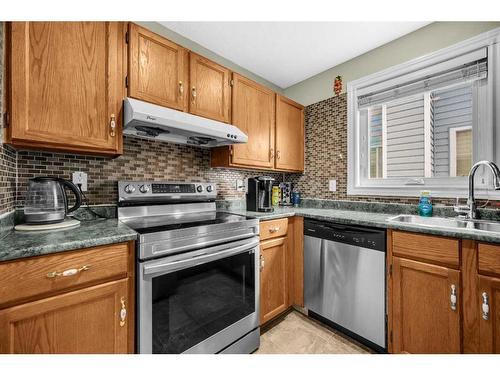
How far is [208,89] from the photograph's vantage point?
1.77 m

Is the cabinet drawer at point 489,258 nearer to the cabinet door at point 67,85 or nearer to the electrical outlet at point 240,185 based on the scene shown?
the electrical outlet at point 240,185

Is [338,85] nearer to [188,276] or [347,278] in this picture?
[347,278]

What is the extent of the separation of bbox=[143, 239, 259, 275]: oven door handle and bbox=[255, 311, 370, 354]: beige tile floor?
769 mm

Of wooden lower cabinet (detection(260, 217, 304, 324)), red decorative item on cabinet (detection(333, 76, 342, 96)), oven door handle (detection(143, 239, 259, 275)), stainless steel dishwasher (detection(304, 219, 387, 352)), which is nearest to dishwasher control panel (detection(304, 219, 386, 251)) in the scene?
stainless steel dishwasher (detection(304, 219, 387, 352))

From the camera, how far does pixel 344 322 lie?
166cm

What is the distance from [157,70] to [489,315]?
2.32 meters

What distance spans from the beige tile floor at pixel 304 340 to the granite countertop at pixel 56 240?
1280 mm

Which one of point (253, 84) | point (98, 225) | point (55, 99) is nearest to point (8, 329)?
point (98, 225)

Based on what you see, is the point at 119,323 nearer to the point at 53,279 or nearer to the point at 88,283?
the point at 88,283

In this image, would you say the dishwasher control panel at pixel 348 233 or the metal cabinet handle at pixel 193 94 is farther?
the metal cabinet handle at pixel 193 94

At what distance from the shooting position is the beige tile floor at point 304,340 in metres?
1.57

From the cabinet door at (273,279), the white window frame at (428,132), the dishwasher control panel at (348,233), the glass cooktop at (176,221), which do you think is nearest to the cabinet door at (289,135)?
the white window frame at (428,132)

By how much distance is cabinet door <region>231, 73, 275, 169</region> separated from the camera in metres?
1.99

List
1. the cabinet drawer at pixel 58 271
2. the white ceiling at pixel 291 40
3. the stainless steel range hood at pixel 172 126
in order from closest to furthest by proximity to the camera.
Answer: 1. the cabinet drawer at pixel 58 271
2. the stainless steel range hood at pixel 172 126
3. the white ceiling at pixel 291 40
